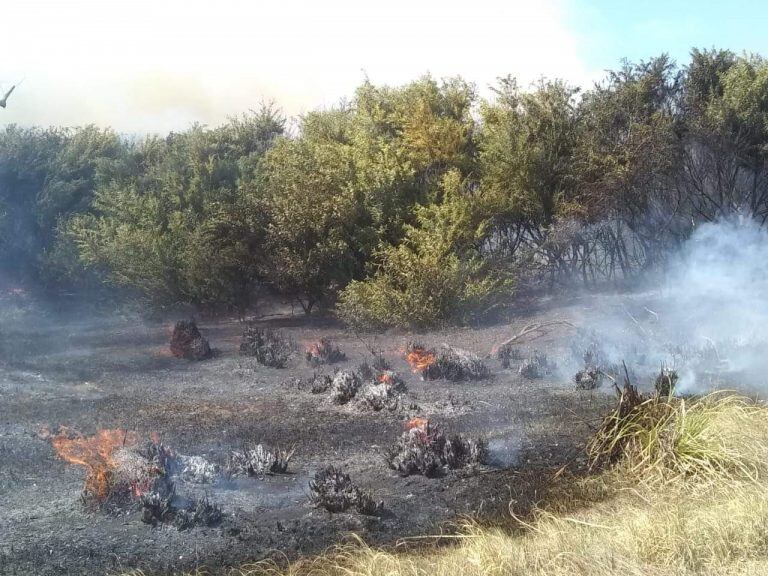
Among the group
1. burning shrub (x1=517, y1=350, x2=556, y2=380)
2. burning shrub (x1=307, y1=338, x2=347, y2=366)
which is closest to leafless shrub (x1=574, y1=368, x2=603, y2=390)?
burning shrub (x1=517, y1=350, x2=556, y2=380)

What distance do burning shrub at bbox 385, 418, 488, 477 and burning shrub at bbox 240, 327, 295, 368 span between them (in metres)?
4.76

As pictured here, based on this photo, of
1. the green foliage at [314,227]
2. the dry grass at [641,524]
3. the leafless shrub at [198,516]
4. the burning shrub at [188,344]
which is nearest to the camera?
the dry grass at [641,524]

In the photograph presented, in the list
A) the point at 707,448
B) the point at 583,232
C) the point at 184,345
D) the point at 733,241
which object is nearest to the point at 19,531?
the point at 707,448

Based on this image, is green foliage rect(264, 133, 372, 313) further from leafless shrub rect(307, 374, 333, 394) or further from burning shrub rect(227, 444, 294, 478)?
burning shrub rect(227, 444, 294, 478)

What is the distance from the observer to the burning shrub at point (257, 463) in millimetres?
6474

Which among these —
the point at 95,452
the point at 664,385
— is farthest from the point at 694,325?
the point at 95,452

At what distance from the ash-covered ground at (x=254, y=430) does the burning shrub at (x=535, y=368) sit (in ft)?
0.13

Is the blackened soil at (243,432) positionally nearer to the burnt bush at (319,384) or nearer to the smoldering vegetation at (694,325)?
the burnt bush at (319,384)

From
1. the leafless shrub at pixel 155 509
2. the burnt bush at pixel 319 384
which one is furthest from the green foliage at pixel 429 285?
the leafless shrub at pixel 155 509

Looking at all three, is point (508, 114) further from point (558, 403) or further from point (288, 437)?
point (288, 437)

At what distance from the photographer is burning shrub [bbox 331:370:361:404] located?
30.1 ft

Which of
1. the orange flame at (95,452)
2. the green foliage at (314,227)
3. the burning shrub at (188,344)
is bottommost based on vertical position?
the orange flame at (95,452)

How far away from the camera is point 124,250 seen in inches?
680

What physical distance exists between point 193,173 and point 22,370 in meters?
9.84
